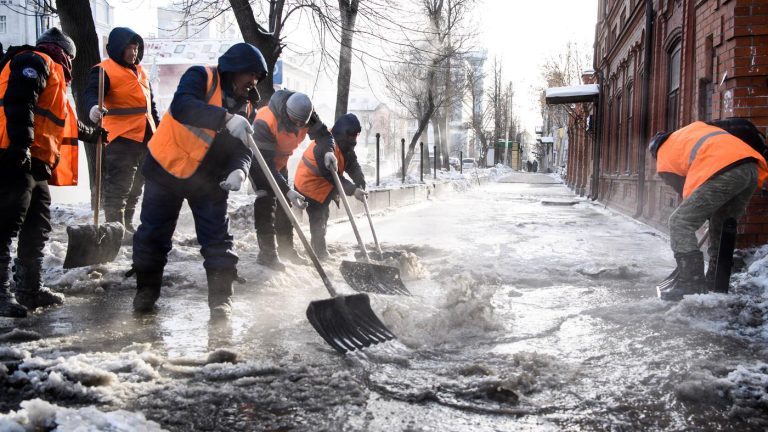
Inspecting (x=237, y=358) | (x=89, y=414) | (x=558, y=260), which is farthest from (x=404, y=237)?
(x=89, y=414)

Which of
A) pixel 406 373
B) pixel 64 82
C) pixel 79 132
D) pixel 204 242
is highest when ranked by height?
pixel 64 82

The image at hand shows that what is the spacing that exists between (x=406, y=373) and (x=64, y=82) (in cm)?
298

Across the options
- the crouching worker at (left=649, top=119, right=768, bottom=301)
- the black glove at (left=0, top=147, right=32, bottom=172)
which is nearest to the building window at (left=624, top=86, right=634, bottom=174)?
the crouching worker at (left=649, top=119, right=768, bottom=301)

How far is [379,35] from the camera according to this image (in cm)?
1016

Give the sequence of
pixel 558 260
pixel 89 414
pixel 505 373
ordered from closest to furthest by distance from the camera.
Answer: pixel 89 414
pixel 505 373
pixel 558 260

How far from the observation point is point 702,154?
14.1ft

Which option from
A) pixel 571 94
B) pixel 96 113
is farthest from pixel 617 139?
pixel 96 113

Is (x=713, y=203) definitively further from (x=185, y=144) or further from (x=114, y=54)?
(x=114, y=54)

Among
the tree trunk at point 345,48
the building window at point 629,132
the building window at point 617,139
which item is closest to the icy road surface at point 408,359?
the tree trunk at point 345,48

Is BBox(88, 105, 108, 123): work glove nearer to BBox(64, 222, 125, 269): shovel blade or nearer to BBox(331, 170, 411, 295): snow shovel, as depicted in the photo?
BBox(64, 222, 125, 269): shovel blade

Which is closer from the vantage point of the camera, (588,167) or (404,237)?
(404,237)

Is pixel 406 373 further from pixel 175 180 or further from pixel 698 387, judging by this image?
pixel 175 180

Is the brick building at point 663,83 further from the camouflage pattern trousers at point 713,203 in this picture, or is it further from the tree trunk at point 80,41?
the tree trunk at point 80,41

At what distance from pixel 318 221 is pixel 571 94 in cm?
1498
